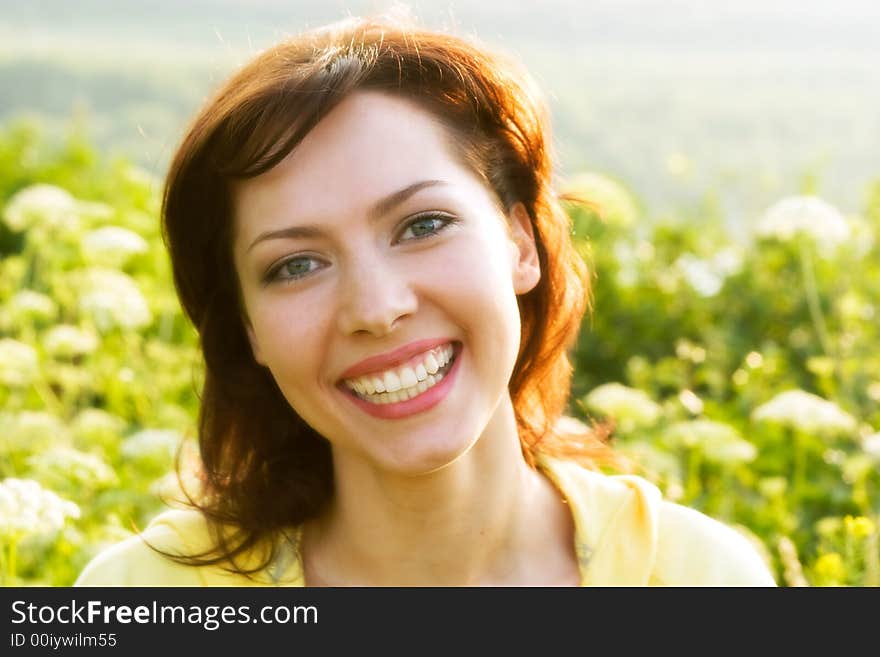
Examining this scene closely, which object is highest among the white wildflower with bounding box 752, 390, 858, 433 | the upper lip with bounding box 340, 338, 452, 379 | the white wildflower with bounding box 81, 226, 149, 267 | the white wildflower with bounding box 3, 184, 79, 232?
the white wildflower with bounding box 3, 184, 79, 232

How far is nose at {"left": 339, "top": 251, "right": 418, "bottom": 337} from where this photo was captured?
5.87 feet

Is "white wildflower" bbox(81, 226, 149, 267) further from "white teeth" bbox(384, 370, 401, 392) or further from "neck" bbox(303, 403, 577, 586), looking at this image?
"white teeth" bbox(384, 370, 401, 392)

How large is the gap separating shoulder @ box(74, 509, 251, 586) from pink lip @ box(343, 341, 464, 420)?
390 mm

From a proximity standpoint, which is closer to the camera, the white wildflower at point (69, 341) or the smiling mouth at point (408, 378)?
the smiling mouth at point (408, 378)

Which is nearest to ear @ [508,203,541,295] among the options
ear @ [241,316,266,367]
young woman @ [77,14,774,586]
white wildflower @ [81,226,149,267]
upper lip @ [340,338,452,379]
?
young woman @ [77,14,774,586]

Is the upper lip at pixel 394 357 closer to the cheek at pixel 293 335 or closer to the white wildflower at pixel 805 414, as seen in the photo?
the cheek at pixel 293 335

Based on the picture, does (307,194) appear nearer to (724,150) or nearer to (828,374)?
(828,374)

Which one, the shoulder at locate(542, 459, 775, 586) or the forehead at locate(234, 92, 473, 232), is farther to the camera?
the shoulder at locate(542, 459, 775, 586)

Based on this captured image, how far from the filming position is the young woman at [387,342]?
72.6 inches

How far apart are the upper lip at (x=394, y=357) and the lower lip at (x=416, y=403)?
2.0 inches

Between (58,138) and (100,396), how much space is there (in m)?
2.53

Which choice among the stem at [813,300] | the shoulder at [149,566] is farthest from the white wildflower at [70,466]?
the stem at [813,300]

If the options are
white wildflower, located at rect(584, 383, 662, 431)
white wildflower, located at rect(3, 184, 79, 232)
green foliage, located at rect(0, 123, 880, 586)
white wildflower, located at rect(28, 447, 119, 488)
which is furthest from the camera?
white wildflower, located at rect(3, 184, 79, 232)

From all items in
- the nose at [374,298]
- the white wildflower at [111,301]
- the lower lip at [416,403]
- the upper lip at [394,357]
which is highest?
the white wildflower at [111,301]
